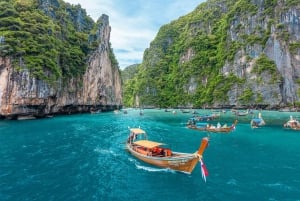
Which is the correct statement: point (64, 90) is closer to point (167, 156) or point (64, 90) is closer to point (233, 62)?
point (167, 156)

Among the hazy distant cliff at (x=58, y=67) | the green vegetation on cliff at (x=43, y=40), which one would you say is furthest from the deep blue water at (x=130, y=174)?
the green vegetation on cliff at (x=43, y=40)

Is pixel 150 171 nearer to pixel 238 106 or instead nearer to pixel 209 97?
pixel 238 106

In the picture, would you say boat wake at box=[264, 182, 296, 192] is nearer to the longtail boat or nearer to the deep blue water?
the deep blue water

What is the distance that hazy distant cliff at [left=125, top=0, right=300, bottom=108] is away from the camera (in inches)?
4483

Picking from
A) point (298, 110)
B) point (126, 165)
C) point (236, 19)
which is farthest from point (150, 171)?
point (236, 19)

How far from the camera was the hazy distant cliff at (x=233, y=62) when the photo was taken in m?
114

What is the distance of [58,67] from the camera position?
72750 mm

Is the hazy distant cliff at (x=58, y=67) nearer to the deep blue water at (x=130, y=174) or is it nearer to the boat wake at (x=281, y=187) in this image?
the deep blue water at (x=130, y=174)

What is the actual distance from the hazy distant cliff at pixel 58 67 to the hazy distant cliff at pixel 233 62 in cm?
5729

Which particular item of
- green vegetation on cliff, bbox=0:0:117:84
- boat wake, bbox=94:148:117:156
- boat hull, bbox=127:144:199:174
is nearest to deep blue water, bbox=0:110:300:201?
boat wake, bbox=94:148:117:156

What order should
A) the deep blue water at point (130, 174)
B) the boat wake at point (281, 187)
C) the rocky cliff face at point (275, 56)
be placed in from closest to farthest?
1. the deep blue water at point (130, 174)
2. the boat wake at point (281, 187)
3. the rocky cliff face at point (275, 56)

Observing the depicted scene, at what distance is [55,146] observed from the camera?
3117 centimetres

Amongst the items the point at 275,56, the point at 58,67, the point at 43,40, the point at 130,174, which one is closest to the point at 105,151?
the point at 130,174

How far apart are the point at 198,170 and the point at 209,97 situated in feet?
413
